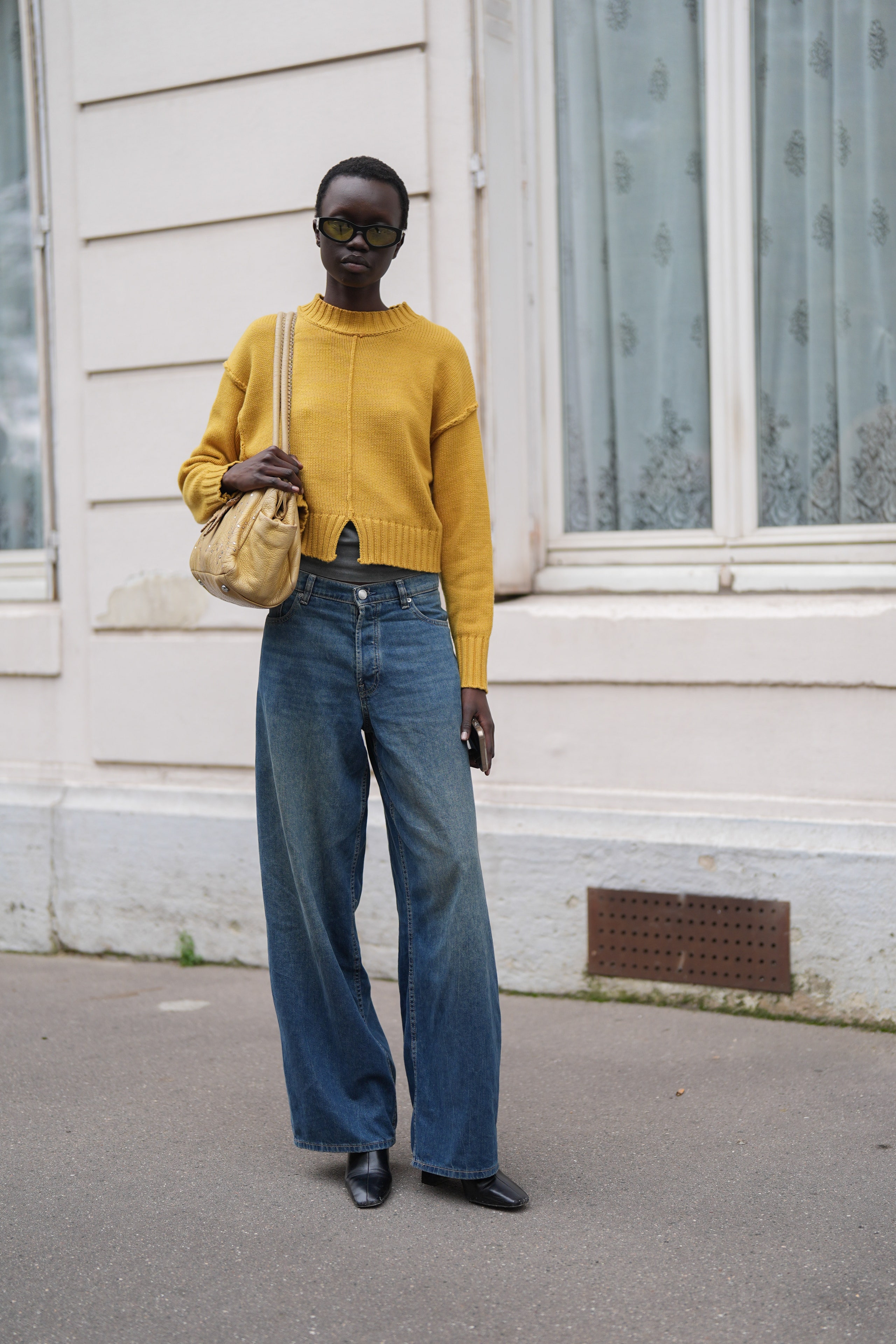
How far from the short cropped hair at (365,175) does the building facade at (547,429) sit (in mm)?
1634

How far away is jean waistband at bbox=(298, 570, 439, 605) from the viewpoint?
252 cm

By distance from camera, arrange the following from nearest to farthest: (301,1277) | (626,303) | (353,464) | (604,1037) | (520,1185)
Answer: (301,1277), (353,464), (520,1185), (604,1037), (626,303)

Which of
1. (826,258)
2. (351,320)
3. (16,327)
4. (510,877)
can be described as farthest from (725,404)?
(16,327)

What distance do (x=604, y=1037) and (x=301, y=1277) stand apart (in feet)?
5.03

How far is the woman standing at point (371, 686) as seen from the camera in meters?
2.51

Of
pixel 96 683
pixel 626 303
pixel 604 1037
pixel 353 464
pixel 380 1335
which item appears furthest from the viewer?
pixel 96 683

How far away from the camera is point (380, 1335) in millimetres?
2092

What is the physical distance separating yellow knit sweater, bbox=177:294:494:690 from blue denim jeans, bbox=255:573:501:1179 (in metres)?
0.08

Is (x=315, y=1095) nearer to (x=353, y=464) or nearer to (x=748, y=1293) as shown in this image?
(x=748, y=1293)

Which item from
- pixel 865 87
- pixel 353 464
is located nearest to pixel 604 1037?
pixel 353 464

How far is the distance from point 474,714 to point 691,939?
1.63m

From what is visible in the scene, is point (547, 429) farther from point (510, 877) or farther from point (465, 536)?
point (465, 536)

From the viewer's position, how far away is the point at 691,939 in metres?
3.89

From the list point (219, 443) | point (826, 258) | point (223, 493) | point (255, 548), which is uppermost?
point (826, 258)
